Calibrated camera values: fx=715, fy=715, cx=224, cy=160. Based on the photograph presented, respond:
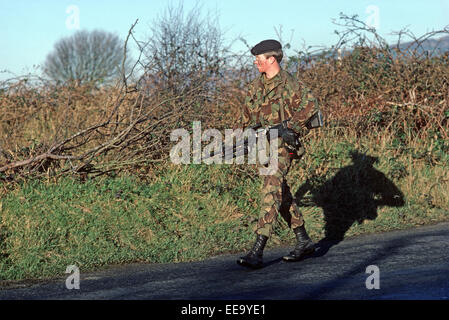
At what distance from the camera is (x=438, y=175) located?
11055 mm

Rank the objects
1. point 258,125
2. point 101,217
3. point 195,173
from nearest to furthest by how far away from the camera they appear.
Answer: point 258,125, point 101,217, point 195,173

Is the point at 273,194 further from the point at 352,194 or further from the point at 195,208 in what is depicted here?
the point at 352,194

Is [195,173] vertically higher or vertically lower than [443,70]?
lower

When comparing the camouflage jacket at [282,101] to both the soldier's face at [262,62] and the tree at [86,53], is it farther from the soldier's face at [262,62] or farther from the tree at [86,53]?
the tree at [86,53]

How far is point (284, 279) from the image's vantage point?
5902 millimetres

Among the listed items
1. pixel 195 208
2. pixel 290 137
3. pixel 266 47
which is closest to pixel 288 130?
pixel 290 137

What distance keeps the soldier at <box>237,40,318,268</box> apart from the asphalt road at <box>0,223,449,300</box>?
9.2 inches

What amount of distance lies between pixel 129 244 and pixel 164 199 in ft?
4.20

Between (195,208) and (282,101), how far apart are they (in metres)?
2.57

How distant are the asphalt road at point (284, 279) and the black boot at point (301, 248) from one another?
0.23ft

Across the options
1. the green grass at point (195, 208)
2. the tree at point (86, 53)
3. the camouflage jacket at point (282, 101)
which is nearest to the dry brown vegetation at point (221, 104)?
the green grass at point (195, 208)
